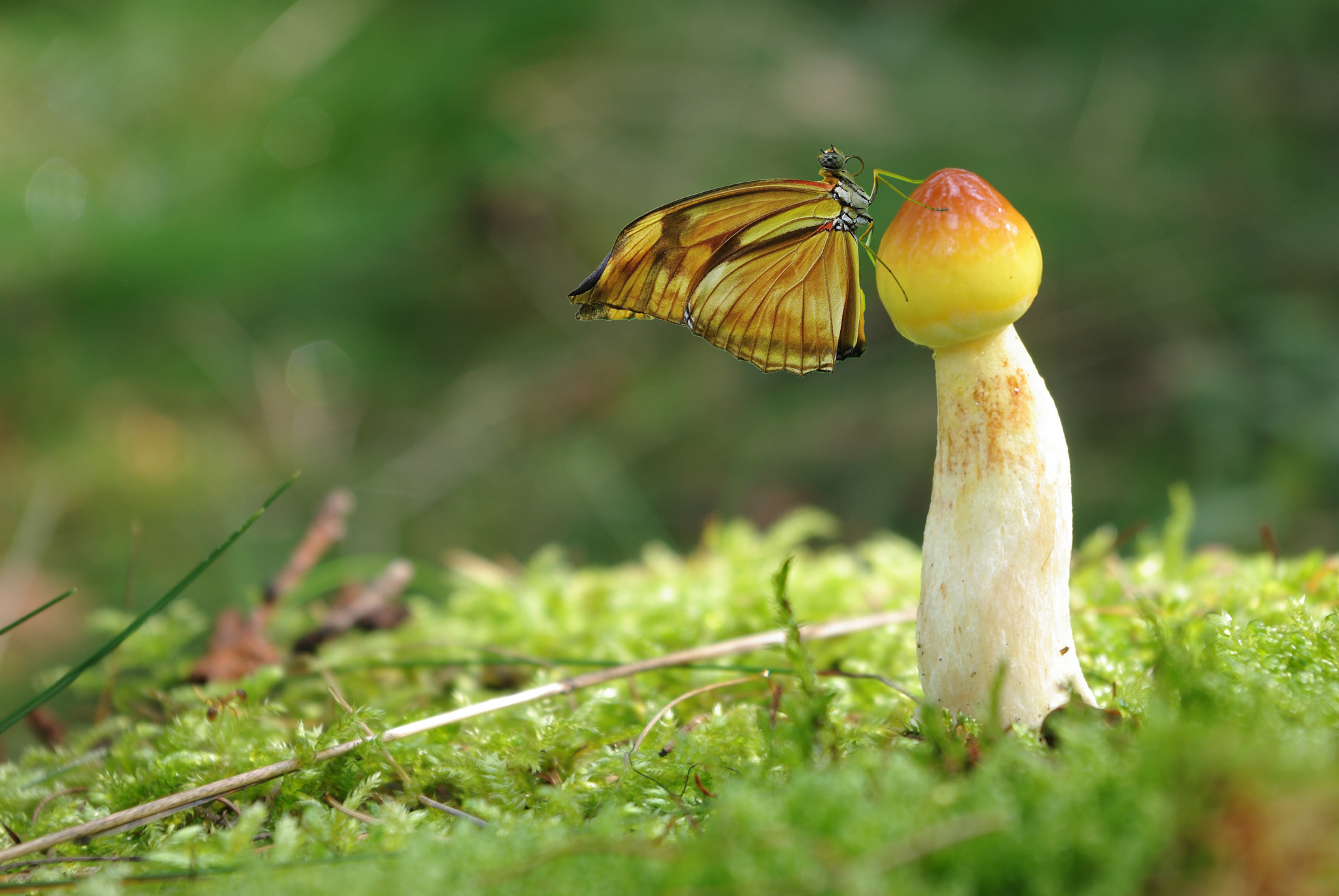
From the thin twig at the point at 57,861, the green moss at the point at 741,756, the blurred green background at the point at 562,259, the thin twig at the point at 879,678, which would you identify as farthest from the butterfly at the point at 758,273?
the blurred green background at the point at 562,259

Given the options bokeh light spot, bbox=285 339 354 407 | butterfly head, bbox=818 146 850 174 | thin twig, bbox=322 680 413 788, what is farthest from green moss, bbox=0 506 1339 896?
bokeh light spot, bbox=285 339 354 407

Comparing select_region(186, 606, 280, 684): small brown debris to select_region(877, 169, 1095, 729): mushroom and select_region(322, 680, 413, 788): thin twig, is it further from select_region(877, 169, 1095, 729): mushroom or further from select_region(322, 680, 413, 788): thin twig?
select_region(877, 169, 1095, 729): mushroom

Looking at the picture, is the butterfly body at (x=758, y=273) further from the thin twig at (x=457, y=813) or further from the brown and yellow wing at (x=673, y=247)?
the thin twig at (x=457, y=813)

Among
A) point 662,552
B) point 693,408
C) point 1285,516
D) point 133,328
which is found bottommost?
point 1285,516

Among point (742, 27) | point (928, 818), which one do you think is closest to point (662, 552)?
point (928, 818)

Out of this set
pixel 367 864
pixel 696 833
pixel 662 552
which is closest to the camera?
pixel 367 864

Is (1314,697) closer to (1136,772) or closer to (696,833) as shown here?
(1136,772)

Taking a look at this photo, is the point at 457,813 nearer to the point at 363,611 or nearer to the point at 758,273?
the point at 758,273
